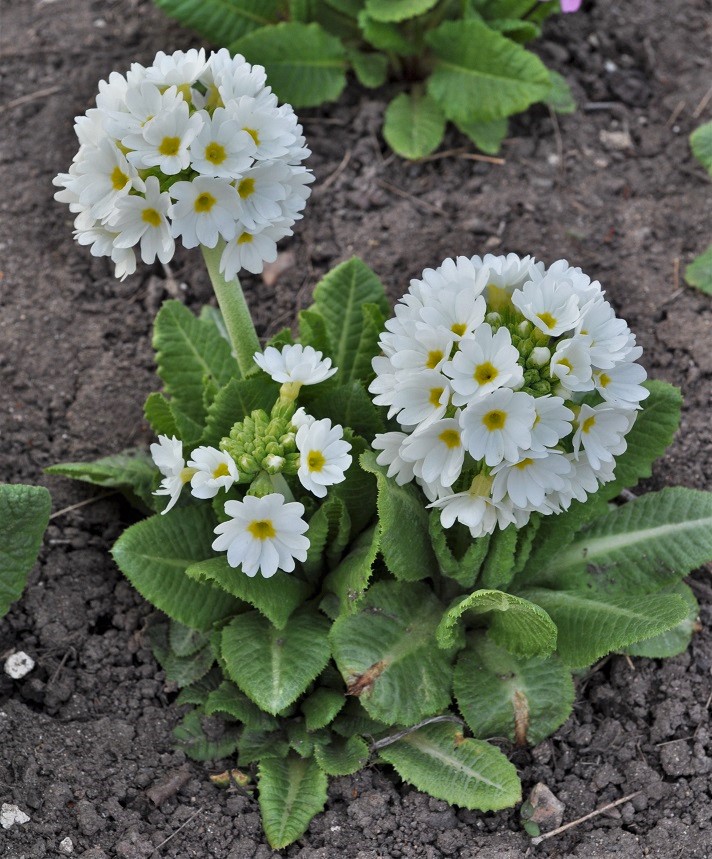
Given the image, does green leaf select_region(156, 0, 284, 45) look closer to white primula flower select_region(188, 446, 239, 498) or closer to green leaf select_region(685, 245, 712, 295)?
green leaf select_region(685, 245, 712, 295)

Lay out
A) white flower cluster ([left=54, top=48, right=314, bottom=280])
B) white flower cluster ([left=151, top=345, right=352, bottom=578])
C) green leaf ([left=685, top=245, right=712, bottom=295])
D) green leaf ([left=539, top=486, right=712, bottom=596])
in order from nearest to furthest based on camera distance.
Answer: white flower cluster ([left=54, top=48, right=314, bottom=280]) < white flower cluster ([left=151, top=345, right=352, bottom=578]) < green leaf ([left=539, top=486, right=712, bottom=596]) < green leaf ([left=685, top=245, right=712, bottom=295])

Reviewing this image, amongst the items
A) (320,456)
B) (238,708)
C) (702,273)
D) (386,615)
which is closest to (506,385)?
(320,456)

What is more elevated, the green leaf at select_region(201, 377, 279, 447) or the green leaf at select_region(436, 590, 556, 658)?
the green leaf at select_region(201, 377, 279, 447)

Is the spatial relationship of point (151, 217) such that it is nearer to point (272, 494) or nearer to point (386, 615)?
point (272, 494)

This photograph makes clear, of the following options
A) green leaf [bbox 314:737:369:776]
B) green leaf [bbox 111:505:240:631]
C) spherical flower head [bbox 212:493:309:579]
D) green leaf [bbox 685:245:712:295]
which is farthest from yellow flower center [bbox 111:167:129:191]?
green leaf [bbox 685:245:712:295]

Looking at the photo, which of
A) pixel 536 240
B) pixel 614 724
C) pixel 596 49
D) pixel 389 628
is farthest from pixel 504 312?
pixel 596 49

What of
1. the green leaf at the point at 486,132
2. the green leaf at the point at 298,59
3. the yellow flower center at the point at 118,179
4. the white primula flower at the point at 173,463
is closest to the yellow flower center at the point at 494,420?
the white primula flower at the point at 173,463

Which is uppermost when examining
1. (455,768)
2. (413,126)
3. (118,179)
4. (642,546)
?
(118,179)
